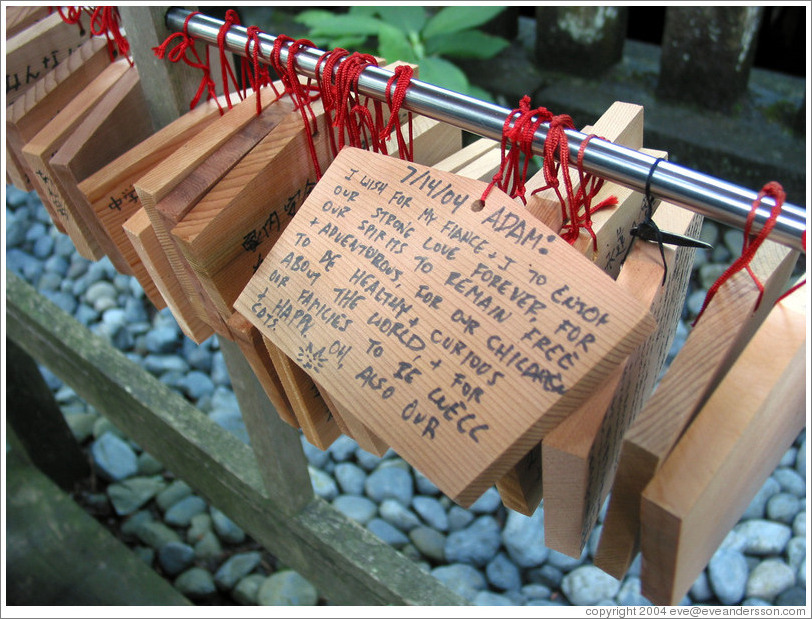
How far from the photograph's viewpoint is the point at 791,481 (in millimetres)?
1928

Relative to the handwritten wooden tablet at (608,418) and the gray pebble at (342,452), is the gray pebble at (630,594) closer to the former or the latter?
the gray pebble at (342,452)

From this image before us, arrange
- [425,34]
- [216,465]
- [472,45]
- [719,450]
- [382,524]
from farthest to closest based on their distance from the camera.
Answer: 1. [425,34]
2. [472,45]
3. [382,524]
4. [216,465]
5. [719,450]

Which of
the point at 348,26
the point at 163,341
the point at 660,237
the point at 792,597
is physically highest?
the point at 660,237

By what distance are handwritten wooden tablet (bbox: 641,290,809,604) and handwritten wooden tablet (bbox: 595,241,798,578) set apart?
13 millimetres

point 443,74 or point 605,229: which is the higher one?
point 605,229

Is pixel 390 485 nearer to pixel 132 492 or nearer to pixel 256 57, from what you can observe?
pixel 132 492

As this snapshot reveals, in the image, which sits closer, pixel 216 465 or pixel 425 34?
pixel 216 465

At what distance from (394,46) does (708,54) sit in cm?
97

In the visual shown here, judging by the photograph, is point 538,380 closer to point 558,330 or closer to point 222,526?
point 558,330

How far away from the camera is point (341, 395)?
1.82 ft

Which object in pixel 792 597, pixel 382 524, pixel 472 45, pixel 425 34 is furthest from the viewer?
pixel 425 34

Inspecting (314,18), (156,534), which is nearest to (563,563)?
(156,534)

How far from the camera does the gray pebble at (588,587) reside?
174 cm

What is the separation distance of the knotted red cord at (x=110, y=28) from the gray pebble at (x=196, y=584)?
144 cm
